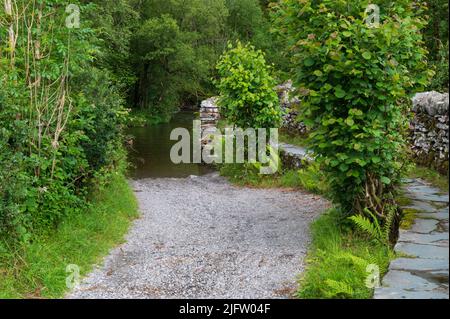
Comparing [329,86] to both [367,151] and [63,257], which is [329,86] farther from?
[63,257]

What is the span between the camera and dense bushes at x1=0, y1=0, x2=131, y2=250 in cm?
658

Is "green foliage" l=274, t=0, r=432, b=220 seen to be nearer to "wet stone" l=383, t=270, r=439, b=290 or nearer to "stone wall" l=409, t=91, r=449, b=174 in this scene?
"wet stone" l=383, t=270, r=439, b=290

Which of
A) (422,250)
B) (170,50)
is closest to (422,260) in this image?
(422,250)

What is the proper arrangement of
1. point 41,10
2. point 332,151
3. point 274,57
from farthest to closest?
point 274,57 < point 41,10 < point 332,151

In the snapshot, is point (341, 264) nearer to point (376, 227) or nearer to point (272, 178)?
point (376, 227)

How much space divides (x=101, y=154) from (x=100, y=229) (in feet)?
4.24

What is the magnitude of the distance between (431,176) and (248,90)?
544cm

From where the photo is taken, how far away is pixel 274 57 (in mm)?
46125

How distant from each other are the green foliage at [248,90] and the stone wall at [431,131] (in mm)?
3835

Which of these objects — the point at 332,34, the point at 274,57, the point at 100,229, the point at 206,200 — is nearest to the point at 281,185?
the point at 206,200

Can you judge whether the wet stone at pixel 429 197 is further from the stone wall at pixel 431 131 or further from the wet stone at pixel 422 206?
the stone wall at pixel 431 131

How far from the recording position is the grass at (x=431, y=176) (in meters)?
8.99

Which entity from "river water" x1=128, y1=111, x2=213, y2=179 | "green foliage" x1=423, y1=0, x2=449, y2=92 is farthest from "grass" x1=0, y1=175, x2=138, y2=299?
"green foliage" x1=423, y1=0, x2=449, y2=92

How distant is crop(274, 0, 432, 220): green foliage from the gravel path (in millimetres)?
1324
